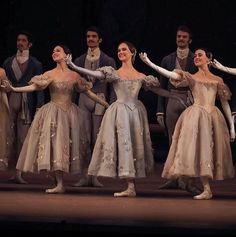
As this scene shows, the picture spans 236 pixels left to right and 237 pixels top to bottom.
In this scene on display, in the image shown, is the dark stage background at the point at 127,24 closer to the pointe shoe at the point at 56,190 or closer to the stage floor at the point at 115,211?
the stage floor at the point at 115,211

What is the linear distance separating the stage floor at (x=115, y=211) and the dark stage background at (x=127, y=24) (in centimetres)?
337

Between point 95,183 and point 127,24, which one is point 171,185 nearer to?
point 95,183

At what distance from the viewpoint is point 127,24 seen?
14148mm

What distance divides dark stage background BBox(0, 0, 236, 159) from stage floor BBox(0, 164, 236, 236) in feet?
11.0

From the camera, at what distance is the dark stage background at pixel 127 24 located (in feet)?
45.7

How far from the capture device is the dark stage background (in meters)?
13.9

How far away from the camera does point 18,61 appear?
10742 mm

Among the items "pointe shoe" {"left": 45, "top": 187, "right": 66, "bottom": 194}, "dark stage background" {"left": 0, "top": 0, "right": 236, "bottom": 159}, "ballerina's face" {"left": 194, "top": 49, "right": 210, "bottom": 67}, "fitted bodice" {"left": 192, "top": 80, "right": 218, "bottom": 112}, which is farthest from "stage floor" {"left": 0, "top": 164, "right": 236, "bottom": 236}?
"dark stage background" {"left": 0, "top": 0, "right": 236, "bottom": 159}

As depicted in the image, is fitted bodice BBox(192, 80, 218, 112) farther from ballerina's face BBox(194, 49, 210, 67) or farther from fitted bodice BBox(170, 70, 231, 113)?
ballerina's face BBox(194, 49, 210, 67)

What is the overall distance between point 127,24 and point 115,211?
6163 mm

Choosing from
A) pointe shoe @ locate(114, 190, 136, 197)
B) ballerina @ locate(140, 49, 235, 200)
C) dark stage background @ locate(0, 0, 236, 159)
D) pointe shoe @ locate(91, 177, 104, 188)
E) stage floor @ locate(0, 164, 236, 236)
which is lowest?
stage floor @ locate(0, 164, 236, 236)

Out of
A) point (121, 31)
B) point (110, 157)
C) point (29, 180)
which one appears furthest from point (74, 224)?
point (121, 31)

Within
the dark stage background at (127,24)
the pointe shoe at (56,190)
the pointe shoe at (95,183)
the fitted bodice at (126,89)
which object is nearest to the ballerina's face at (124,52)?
the fitted bodice at (126,89)

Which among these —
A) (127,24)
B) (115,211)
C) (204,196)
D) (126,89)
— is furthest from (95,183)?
(127,24)
